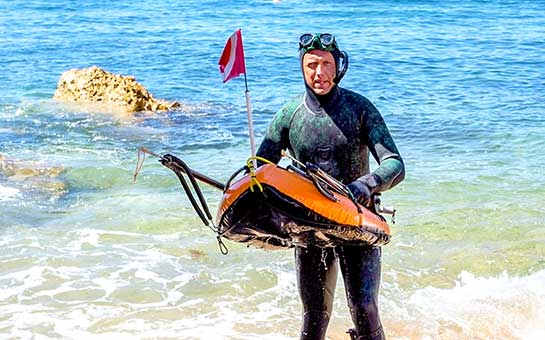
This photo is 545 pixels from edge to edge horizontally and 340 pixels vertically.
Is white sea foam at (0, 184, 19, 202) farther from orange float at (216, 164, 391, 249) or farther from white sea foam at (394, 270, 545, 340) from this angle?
orange float at (216, 164, 391, 249)

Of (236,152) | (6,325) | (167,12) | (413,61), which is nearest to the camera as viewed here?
(6,325)

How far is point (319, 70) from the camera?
14.9ft

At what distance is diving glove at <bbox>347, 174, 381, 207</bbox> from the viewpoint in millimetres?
4297

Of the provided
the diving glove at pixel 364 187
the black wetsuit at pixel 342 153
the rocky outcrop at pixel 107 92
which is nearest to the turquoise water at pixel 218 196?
the rocky outcrop at pixel 107 92

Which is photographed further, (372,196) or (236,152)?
(236,152)

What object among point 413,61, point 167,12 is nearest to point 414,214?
point 413,61

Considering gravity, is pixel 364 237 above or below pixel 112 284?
above

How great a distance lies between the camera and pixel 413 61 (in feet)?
65.7

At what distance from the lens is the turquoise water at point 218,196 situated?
7.20 metres

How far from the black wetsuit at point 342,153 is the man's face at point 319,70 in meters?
0.06

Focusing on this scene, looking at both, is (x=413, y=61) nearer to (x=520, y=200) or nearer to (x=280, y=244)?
(x=520, y=200)

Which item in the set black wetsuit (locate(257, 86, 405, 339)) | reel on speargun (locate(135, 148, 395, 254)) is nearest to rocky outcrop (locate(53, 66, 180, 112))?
black wetsuit (locate(257, 86, 405, 339))

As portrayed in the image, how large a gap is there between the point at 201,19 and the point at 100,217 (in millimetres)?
19142

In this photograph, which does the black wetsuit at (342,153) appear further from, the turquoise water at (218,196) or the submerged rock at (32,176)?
the submerged rock at (32,176)
